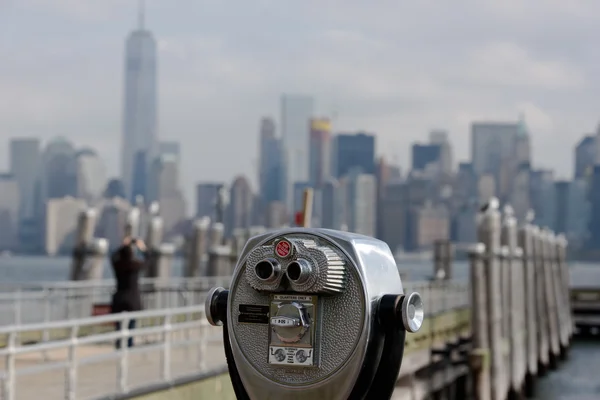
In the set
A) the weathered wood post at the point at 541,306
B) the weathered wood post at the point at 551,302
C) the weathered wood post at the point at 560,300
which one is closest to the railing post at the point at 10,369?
the weathered wood post at the point at 541,306

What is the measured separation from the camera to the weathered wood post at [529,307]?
33.9 metres

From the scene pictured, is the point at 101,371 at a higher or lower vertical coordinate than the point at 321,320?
lower

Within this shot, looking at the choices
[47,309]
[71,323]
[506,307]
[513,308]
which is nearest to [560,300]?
[513,308]

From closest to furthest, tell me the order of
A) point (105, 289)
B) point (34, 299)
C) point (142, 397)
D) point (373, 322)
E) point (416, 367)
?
point (373, 322)
point (142, 397)
point (34, 299)
point (416, 367)
point (105, 289)

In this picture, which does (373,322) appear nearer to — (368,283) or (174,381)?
(368,283)

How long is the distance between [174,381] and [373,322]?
6067 millimetres

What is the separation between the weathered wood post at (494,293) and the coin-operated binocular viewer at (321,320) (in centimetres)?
2031

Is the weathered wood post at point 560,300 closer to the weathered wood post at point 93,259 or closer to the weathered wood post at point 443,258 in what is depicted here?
the weathered wood post at point 443,258

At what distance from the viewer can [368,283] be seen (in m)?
6.39

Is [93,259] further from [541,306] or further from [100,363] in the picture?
[541,306]

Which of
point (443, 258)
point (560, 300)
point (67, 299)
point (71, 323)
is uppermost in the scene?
point (443, 258)

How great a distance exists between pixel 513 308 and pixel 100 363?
17138 mm

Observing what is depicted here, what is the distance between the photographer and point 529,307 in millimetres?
36281

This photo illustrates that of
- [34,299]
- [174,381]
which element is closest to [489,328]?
[34,299]
